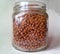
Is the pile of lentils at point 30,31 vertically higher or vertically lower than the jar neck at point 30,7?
lower

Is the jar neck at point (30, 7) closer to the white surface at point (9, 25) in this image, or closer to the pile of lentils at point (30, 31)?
the pile of lentils at point (30, 31)

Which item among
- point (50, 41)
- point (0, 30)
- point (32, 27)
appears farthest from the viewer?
point (0, 30)

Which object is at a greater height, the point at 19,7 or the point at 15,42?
the point at 19,7

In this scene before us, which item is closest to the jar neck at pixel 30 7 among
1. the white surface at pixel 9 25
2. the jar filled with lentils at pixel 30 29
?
the jar filled with lentils at pixel 30 29

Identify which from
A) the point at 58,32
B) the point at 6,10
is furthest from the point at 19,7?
the point at 58,32

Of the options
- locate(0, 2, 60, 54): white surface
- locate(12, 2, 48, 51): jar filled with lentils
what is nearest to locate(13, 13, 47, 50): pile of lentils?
locate(12, 2, 48, 51): jar filled with lentils

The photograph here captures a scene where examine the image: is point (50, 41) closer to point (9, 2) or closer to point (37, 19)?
point (37, 19)

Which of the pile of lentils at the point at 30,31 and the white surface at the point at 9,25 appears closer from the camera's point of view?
the pile of lentils at the point at 30,31

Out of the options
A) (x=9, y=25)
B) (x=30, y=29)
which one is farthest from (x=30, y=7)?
(x=9, y=25)
